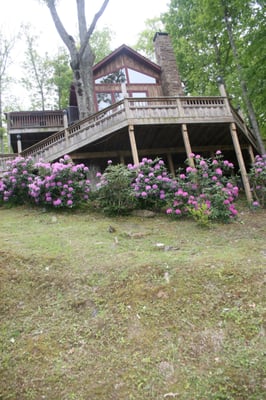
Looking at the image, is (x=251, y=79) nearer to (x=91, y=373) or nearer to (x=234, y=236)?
(x=234, y=236)

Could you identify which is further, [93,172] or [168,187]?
[93,172]

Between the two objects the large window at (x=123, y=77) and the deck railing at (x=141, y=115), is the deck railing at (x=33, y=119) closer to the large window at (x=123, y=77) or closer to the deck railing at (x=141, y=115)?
the large window at (x=123, y=77)

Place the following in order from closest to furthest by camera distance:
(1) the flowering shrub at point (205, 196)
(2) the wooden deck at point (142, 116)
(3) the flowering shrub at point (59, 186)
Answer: (1) the flowering shrub at point (205, 196) → (3) the flowering shrub at point (59, 186) → (2) the wooden deck at point (142, 116)

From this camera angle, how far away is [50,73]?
2758cm

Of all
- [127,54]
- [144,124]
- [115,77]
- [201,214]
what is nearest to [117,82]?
[115,77]

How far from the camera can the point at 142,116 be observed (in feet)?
33.7

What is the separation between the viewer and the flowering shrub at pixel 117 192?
8.70 m

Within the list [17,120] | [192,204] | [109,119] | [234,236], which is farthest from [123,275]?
[17,120]

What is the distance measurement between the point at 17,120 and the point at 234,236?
15.6m

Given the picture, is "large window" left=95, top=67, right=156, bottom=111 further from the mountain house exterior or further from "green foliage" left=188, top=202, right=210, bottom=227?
"green foliage" left=188, top=202, right=210, bottom=227

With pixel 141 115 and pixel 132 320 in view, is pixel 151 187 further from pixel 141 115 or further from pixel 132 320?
pixel 132 320

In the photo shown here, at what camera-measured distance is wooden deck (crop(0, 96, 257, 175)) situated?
10.3 metres

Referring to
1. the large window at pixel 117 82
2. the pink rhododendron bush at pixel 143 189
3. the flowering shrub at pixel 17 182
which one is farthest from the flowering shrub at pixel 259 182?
the large window at pixel 117 82

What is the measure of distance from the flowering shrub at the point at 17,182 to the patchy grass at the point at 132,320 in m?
4.49
